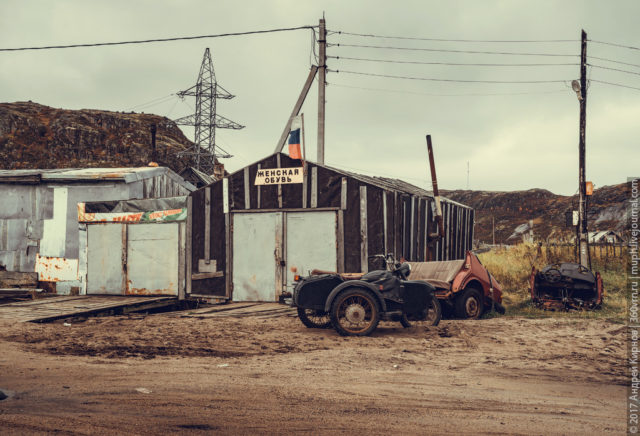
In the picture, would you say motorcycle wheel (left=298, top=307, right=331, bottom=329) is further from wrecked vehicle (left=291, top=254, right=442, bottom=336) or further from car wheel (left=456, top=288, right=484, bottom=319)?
car wheel (left=456, top=288, right=484, bottom=319)

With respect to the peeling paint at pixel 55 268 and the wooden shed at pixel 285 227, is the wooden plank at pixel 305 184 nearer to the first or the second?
the wooden shed at pixel 285 227

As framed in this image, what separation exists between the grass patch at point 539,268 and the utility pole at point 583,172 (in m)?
0.50

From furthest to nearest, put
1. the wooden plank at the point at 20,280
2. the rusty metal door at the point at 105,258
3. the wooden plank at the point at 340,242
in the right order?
the wooden plank at the point at 20,280, the rusty metal door at the point at 105,258, the wooden plank at the point at 340,242

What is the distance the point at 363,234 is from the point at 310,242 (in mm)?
1441

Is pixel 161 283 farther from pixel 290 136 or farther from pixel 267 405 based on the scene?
pixel 267 405

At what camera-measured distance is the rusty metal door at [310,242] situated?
46.0 ft

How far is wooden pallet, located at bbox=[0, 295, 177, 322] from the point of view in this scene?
11.0m

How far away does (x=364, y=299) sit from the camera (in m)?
8.98

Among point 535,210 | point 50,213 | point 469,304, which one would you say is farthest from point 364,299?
point 535,210

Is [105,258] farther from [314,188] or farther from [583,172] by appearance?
[583,172]

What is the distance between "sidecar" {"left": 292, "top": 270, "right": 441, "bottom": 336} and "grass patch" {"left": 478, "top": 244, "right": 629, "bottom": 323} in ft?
12.2

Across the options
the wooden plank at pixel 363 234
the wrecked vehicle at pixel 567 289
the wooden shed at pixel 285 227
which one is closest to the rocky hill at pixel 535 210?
the wrecked vehicle at pixel 567 289

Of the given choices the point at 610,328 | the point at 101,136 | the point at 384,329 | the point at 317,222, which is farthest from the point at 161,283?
the point at 101,136

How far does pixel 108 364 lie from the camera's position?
656cm
